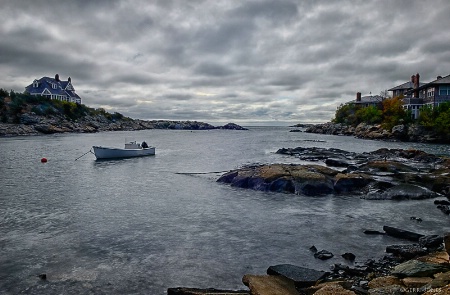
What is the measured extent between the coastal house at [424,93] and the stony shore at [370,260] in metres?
47.5

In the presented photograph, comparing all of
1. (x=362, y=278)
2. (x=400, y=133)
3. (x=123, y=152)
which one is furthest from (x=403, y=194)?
(x=400, y=133)

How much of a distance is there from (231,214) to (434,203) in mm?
11170

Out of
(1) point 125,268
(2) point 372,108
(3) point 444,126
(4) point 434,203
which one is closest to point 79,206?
(1) point 125,268

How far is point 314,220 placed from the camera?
51.9 ft

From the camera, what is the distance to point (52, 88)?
118750mm

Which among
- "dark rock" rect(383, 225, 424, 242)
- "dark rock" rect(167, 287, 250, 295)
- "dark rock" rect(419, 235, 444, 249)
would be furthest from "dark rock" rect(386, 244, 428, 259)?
"dark rock" rect(167, 287, 250, 295)

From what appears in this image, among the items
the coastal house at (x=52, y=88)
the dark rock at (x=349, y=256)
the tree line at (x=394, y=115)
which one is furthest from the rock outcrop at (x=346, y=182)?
the coastal house at (x=52, y=88)

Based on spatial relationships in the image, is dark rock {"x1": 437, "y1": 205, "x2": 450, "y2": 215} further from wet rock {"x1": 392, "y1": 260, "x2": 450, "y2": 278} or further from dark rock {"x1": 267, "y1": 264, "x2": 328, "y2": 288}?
dark rock {"x1": 267, "y1": 264, "x2": 328, "y2": 288}

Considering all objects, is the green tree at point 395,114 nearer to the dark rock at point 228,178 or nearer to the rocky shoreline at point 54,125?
the dark rock at point 228,178

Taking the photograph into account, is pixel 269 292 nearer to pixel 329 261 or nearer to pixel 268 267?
pixel 268 267

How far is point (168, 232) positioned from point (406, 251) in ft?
28.8

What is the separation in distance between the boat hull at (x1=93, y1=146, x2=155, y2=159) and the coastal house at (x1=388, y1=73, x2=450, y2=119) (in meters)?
59.5

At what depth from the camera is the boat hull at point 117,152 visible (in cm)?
4053

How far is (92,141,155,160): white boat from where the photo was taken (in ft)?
133
